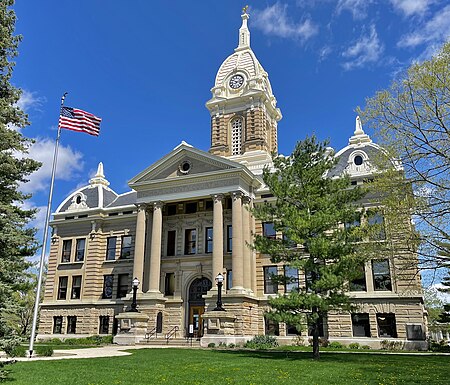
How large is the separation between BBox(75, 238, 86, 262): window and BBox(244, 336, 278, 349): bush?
20194 mm

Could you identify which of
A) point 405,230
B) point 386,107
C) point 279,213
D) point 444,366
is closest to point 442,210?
point 405,230

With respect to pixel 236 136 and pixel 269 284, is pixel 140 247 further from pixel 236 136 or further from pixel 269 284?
pixel 236 136

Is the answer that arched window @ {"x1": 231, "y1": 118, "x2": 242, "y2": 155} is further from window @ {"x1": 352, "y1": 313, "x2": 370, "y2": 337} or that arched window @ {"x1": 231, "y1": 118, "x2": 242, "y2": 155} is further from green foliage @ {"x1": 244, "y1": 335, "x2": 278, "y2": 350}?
window @ {"x1": 352, "y1": 313, "x2": 370, "y2": 337}

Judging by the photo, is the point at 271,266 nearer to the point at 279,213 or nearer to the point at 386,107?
the point at 279,213

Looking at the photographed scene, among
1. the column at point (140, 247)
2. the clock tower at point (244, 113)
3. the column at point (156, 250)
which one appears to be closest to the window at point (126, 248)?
the column at point (140, 247)

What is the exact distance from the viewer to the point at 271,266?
35844 mm

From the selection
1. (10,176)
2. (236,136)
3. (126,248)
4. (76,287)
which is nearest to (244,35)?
(236,136)

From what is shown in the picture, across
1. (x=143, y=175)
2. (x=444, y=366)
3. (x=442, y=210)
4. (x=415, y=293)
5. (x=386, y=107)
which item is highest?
(x=143, y=175)

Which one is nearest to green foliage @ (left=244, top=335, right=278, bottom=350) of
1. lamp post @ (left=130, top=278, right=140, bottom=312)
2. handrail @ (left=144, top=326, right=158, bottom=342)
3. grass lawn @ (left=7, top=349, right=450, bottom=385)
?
handrail @ (left=144, top=326, right=158, bottom=342)

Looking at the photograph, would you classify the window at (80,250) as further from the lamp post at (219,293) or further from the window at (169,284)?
the lamp post at (219,293)

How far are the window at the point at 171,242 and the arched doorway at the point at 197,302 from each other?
367cm

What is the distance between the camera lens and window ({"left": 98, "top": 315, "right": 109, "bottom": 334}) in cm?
3984

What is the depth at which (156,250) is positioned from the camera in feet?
118

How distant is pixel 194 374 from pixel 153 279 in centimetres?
2210
